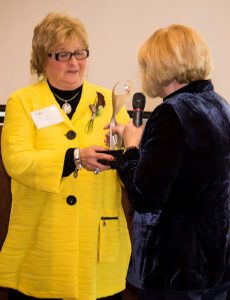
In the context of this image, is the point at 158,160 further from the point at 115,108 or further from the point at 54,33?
the point at 54,33

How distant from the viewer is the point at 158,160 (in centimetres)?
127

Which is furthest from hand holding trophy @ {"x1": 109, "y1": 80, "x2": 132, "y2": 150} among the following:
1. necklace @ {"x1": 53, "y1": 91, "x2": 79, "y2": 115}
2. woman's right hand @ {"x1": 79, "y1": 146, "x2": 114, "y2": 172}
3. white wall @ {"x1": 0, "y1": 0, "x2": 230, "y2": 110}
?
white wall @ {"x1": 0, "y1": 0, "x2": 230, "y2": 110}

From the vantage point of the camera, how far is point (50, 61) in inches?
71.4

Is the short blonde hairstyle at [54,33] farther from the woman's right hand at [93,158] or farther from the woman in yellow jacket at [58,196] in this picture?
the woman's right hand at [93,158]

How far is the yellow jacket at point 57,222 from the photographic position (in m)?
1.73

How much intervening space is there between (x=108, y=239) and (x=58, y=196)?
244mm

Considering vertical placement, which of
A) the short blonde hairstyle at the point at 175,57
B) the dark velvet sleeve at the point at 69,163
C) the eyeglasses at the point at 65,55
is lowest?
the dark velvet sleeve at the point at 69,163

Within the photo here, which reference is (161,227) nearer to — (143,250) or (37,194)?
(143,250)

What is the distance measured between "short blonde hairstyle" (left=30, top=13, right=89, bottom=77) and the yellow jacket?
192 mm

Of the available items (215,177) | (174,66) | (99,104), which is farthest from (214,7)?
(215,177)

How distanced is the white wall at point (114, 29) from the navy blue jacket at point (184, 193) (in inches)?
51.5

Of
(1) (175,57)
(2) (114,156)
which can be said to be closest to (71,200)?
(2) (114,156)

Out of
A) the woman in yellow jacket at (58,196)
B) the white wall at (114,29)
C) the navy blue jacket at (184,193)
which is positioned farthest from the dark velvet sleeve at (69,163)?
the white wall at (114,29)

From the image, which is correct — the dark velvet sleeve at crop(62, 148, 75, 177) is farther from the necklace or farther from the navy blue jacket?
the navy blue jacket
